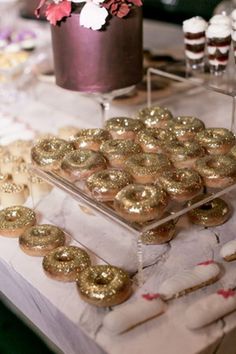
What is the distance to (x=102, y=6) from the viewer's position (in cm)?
147

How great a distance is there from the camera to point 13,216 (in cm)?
135

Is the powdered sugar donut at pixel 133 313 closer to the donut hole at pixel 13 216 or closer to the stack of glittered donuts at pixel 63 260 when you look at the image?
the stack of glittered donuts at pixel 63 260

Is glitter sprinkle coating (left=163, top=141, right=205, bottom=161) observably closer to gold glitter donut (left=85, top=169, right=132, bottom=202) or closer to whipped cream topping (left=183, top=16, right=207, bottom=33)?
gold glitter donut (left=85, top=169, right=132, bottom=202)

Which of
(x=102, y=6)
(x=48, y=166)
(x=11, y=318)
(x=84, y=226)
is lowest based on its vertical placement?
(x=11, y=318)

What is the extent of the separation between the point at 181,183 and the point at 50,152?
13.2 inches

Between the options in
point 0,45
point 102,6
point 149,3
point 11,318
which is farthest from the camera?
point 149,3

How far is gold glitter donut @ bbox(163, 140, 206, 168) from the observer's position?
51.2 inches

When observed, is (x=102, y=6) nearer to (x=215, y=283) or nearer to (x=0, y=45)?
(x=215, y=283)

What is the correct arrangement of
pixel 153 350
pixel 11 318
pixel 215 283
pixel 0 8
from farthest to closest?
1. pixel 0 8
2. pixel 11 318
3. pixel 215 283
4. pixel 153 350

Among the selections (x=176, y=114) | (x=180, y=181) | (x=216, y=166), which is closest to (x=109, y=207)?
(x=180, y=181)

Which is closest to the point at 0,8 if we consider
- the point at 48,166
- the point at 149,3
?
the point at 149,3

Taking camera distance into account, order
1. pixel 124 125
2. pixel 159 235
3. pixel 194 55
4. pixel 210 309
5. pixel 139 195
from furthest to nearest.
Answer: pixel 194 55 → pixel 124 125 → pixel 159 235 → pixel 139 195 → pixel 210 309

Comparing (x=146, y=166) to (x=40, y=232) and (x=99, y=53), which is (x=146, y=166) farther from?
(x=99, y=53)

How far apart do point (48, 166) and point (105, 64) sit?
1.22ft
